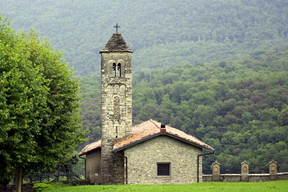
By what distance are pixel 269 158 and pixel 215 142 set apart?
15418 mm

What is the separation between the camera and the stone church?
26266 mm

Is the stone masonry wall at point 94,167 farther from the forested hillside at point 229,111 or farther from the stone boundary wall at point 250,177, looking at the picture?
the forested hillside at point 229,111

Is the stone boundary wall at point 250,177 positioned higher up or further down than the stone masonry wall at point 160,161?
further down

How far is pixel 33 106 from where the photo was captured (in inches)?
826

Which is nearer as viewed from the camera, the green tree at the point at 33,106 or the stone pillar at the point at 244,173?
the green tree at the point at 33,106

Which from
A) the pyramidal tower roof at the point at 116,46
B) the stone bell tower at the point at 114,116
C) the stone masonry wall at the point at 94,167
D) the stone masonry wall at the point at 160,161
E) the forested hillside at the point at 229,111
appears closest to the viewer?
the stone masonry wall at the point at 160,161

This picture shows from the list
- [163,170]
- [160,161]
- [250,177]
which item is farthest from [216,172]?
[160,161]

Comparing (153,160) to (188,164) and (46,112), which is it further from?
(46,112)

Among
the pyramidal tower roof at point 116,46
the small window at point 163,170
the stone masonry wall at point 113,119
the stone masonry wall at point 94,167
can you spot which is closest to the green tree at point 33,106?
the stone masonry wall at point 113,119

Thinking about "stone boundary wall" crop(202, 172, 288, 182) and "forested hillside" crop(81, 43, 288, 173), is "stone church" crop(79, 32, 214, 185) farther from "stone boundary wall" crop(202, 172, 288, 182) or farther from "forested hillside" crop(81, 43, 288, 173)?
"forested hillside" crop(81, 43, 288, 173)

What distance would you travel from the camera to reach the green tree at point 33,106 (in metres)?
19.7

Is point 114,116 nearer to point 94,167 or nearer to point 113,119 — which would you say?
point 113,119

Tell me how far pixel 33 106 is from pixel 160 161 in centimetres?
980

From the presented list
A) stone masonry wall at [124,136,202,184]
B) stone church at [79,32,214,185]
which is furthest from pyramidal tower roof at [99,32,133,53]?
stone masonry wall at [124,136,202,184]
